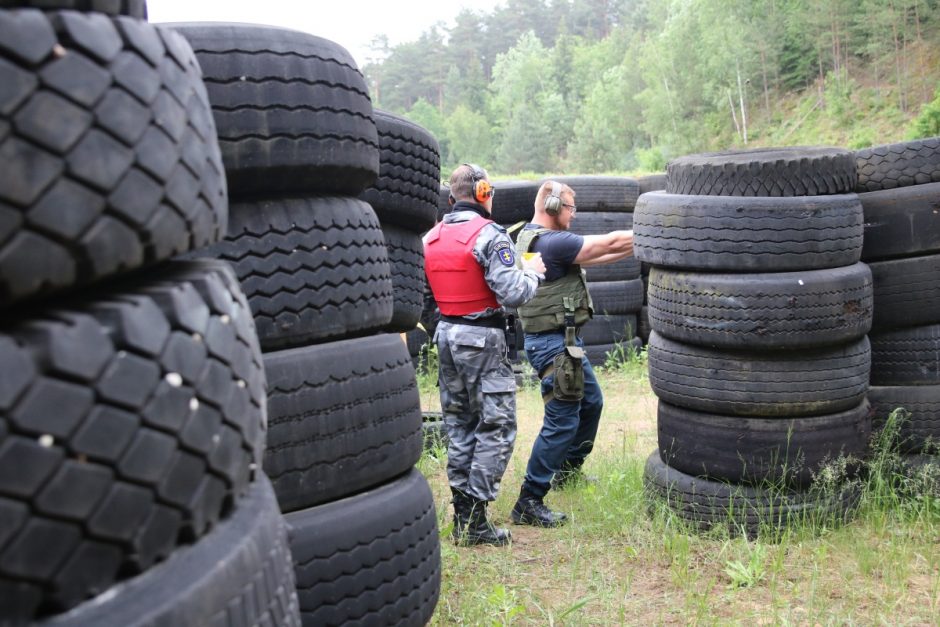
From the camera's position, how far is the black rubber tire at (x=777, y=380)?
4402 millimetres

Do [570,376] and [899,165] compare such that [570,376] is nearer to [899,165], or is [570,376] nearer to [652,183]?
[899,165]

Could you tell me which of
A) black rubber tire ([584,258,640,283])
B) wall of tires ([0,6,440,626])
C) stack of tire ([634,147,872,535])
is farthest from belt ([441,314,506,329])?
black rubber tire ([584,258,640,283])

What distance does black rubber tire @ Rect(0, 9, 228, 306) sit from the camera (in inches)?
42.4

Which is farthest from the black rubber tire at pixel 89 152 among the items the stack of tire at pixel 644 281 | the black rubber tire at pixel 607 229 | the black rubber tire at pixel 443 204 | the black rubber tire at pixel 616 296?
the stack of tire at pixel 644 281

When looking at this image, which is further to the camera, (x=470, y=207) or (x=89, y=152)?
(x=470, y=207)

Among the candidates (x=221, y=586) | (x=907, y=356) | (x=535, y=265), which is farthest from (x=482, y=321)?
(x=221, y=586)

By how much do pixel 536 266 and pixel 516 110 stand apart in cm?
7575

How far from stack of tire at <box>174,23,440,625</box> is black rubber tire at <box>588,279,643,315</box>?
7894 mm

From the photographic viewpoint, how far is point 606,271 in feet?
35.1

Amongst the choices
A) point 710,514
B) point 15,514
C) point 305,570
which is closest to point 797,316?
point 710,514

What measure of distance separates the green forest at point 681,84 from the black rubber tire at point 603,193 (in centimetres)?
2207

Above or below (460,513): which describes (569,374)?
above

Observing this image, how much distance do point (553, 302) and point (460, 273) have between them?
977 millimetres

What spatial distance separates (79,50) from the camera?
1171 millimetres
